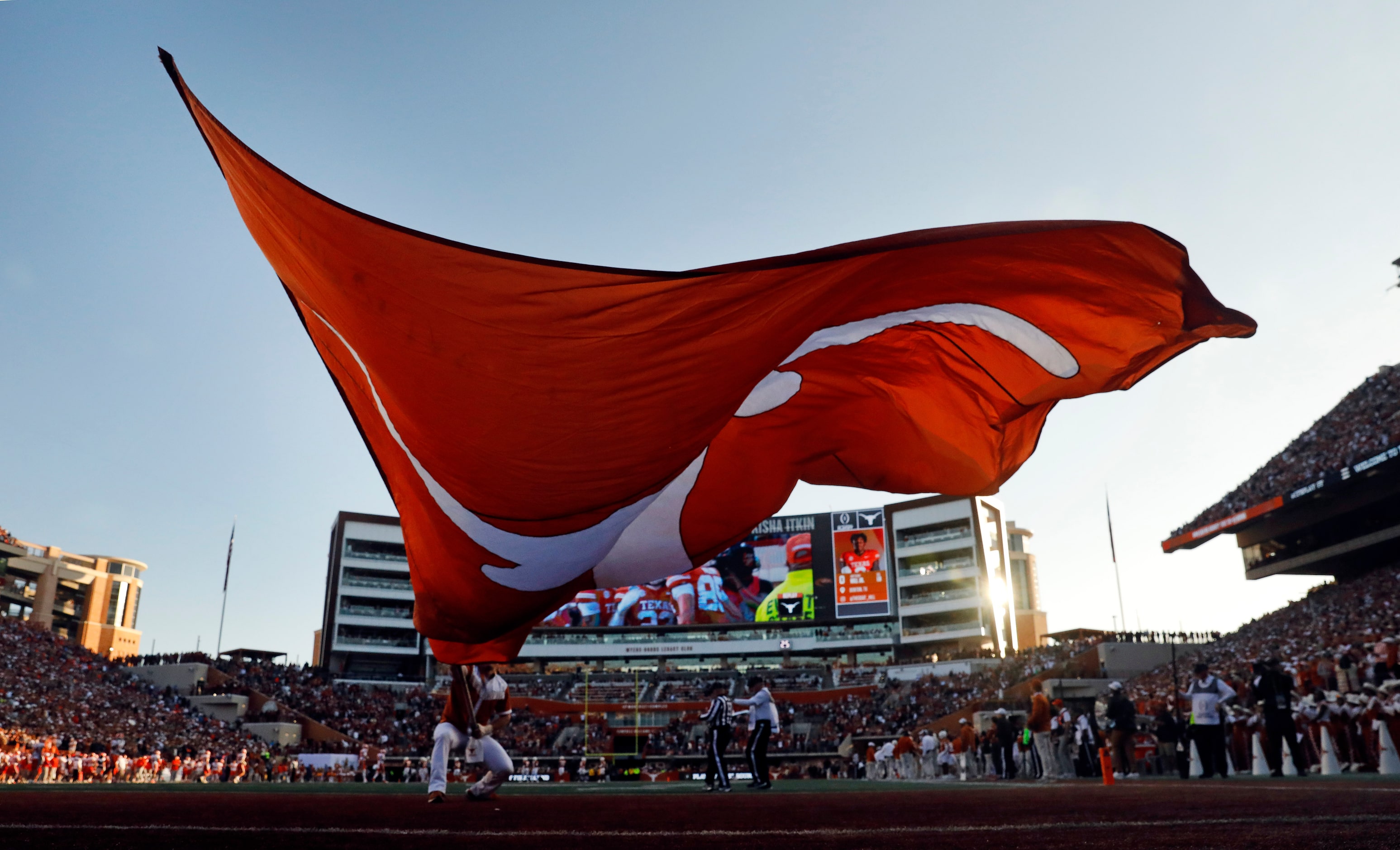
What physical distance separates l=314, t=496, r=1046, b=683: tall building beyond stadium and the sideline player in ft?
151

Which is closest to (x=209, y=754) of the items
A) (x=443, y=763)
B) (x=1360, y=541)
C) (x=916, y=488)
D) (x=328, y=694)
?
(x=328, y=694)

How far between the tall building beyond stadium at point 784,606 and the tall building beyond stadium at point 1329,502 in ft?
57.0

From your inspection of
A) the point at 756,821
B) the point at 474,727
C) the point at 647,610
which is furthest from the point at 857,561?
the point at 756,821

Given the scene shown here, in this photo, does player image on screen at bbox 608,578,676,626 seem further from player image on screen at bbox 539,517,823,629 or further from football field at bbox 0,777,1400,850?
football field at bbox 0,777,1400,850

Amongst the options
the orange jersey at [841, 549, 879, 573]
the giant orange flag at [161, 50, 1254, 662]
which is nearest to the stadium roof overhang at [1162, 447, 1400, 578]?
the orange jersey at [841, 549, 879, 573]

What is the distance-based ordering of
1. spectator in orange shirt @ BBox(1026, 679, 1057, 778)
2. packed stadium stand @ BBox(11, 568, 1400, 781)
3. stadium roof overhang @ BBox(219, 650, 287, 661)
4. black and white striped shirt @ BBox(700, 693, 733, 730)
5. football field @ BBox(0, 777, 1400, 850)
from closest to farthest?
football field @ BBox(0, 777, 1400, 850) < black and white striped shirt @ BBox(700, 693, 733, 730) < spectator in orange shirt @ BBox(1026, 679, 1057, 778) < packed stadium stand @ BBox(11, 568, 1400, 781) < stadium roof overhang @ BBox(219, 650, 287, 661)

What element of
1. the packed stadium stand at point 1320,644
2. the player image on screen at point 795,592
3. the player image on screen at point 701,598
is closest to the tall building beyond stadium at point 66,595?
the player image on screen at point 701,598

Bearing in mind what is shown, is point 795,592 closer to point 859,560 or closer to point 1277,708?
point 859,560

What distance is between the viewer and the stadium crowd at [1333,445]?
3328 cm

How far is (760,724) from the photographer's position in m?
14.5

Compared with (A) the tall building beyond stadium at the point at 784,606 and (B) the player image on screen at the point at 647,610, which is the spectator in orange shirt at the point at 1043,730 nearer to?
(A) the tall building beyond stadium at the point at 784,606

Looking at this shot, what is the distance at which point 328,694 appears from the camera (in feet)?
166

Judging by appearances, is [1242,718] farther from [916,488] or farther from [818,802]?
[916,488]

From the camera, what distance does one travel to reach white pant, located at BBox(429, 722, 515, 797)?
32.4 feet
